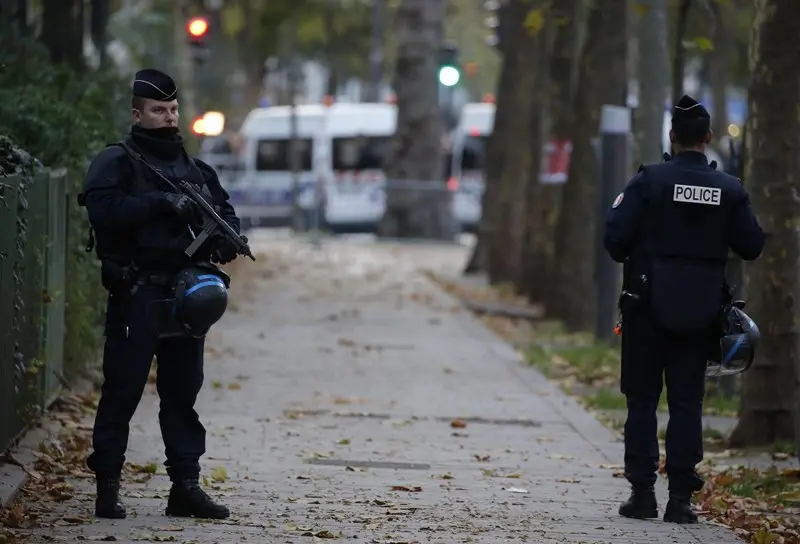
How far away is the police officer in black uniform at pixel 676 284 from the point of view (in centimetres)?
845

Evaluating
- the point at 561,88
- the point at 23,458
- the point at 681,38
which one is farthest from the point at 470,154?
the point at 23,458

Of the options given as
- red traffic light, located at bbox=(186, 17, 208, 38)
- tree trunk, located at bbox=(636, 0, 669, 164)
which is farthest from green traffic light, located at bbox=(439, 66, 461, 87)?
tree trunk, located at bbox=(636, 0, 669, 164)

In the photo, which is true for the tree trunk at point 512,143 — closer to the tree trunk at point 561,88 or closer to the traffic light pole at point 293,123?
the tree trunk at point 561,88

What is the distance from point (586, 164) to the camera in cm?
1939

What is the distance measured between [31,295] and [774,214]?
4.49 meters

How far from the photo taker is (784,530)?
859 centimetres

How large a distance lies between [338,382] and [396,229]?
959 inches

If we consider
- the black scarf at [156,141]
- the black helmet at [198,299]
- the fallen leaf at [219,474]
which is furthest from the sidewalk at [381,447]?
the black scarf at [156,141]

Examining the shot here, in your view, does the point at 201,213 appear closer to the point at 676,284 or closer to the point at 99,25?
the point at 676,284

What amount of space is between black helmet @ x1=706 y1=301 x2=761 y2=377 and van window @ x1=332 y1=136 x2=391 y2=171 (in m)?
36.7

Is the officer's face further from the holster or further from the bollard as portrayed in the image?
the bollard

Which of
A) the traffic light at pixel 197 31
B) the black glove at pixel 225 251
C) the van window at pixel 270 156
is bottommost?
the van window at pixel 270 156

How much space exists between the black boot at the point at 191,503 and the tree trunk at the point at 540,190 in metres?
13.4

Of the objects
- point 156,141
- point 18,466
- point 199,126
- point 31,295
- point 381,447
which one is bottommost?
point 381,447
